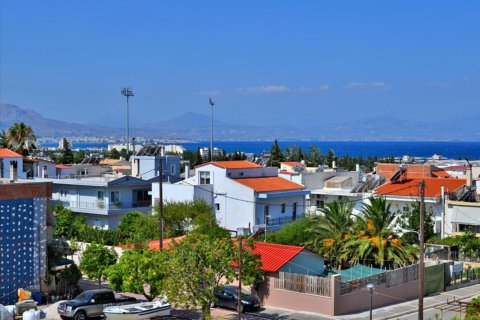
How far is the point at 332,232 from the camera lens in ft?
134

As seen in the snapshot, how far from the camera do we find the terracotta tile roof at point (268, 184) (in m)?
57.3

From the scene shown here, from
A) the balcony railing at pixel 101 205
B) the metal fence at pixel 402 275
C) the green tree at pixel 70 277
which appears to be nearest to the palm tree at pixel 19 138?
the balcony railing at pixel 101 205

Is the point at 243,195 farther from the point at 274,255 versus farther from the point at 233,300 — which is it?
the point at 233,300

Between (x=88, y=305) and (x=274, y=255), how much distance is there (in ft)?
32.2

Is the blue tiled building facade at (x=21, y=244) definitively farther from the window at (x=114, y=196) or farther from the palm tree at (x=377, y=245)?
the window at (x=114, y=196)

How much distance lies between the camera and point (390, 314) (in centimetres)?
3209

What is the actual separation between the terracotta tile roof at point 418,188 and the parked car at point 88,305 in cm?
3050

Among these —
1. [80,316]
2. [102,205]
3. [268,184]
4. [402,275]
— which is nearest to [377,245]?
[402,275]

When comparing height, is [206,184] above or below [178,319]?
above

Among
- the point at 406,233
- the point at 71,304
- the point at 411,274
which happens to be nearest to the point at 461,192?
the point at 406,233

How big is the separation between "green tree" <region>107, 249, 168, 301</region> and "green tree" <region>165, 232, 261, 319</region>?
2.62 feet

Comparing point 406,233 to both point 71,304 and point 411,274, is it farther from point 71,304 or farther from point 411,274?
point 71,304

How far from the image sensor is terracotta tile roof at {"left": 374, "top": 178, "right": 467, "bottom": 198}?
54.2 metres

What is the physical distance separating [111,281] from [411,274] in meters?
15.5
